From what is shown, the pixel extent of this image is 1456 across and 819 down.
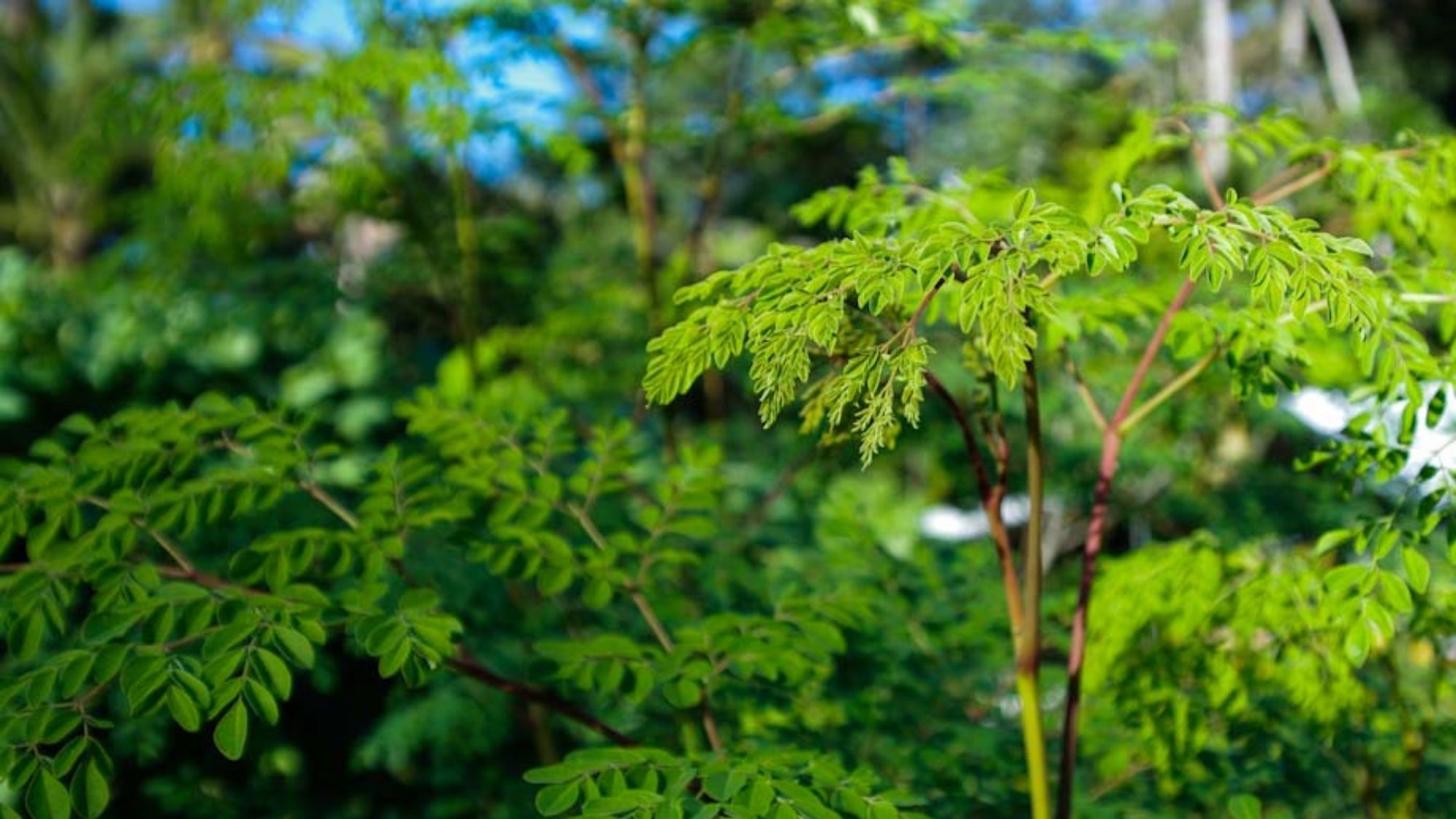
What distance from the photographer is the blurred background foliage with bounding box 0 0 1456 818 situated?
1.78m

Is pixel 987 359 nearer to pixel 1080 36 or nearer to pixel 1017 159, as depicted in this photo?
pixel 1080 36

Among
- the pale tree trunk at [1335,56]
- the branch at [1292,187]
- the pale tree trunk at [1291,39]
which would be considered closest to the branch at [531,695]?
the branch at [1292,187]

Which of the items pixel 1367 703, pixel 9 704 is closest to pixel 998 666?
pixel 1367 703

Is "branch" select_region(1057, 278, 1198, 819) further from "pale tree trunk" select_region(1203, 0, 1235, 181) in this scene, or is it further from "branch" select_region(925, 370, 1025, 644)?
A: "pale tree trunk" select_region(1203, 0, 1235, 181)

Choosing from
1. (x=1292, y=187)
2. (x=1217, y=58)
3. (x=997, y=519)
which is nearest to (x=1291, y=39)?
(x=1217, y=58)

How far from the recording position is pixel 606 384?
3396 millimetres

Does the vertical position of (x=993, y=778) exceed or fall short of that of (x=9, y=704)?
it falls short

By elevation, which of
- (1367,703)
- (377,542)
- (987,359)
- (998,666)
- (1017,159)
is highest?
(987,359)

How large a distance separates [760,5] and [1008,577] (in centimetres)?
158

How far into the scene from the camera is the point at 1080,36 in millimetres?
2389

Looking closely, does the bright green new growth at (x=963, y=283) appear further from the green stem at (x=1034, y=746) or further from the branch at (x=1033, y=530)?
the green stem at (x=1034, y=746)

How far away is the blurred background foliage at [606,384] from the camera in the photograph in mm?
1782

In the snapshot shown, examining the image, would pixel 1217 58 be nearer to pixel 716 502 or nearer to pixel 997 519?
pixel 716 502

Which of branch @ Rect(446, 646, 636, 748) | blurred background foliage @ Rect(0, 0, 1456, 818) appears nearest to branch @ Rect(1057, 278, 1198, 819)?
blurred background foliage @ Rect(0, 0, 1456, 818)
